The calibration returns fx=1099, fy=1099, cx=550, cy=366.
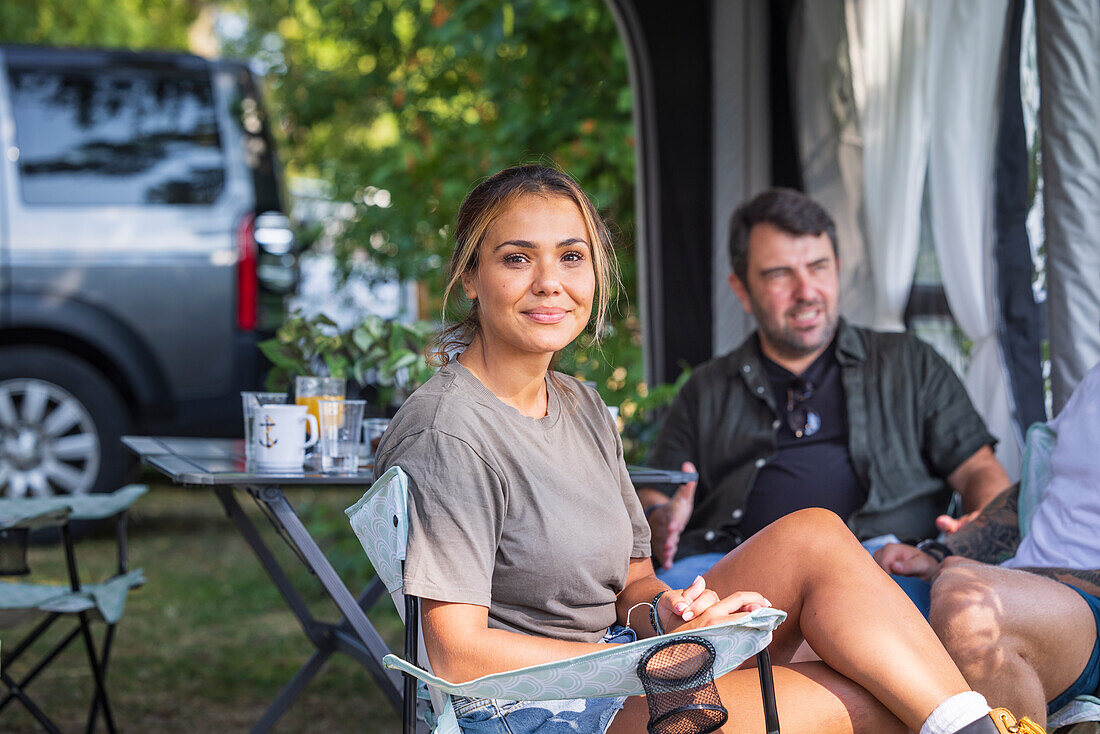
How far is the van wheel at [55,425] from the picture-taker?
5.18 m

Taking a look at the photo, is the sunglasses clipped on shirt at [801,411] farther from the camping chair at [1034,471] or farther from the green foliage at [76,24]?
the green foliage at [76,24]

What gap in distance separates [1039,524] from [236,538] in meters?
4.50

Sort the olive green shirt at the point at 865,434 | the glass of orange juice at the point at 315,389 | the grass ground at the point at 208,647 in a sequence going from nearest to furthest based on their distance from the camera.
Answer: the glass of orange juice at the point at 315,389, the olive green shirt at the point at 865,434, the grass ground at the point at 208,647

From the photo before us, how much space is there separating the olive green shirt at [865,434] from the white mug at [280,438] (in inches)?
44.3

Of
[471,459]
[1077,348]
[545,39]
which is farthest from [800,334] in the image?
[545,39]

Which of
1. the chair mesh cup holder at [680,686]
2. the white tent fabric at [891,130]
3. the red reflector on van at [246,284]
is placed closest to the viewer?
the chair mesh cup holder at [680,686]

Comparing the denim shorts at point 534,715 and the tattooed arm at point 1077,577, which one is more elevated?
the tattooed arm at point 1077,577

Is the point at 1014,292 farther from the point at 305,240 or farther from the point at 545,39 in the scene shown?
the point at 305,240

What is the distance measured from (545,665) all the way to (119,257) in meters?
4.41

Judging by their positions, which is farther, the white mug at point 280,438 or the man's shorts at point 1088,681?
the white mug at point 280,438

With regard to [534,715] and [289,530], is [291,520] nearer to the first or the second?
[289,530]

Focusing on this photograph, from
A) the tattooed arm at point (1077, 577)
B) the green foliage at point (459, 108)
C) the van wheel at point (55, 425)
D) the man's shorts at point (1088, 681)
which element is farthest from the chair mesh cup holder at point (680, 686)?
the van wheel at point (55, 425)

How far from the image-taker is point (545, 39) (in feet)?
17.0

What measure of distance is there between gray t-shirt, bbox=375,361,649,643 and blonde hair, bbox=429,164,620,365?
123mm
